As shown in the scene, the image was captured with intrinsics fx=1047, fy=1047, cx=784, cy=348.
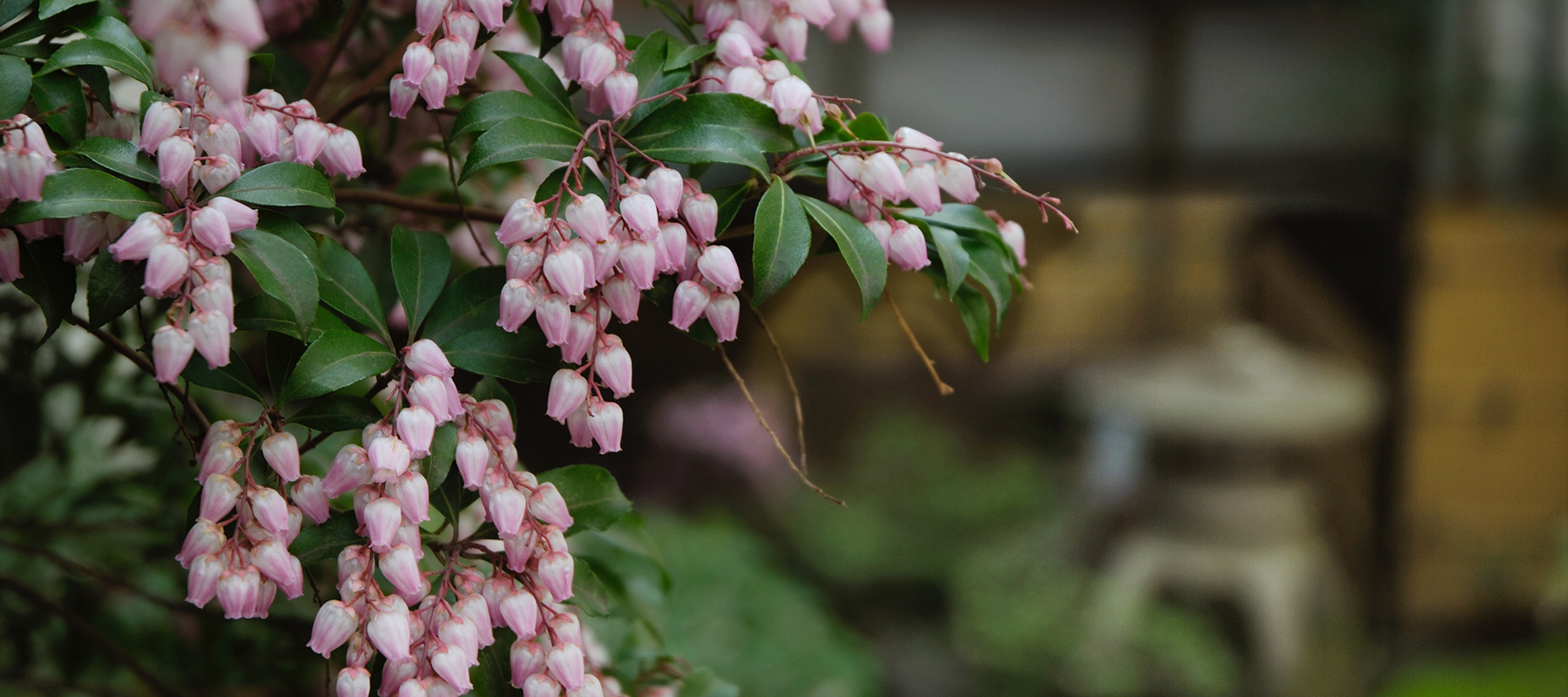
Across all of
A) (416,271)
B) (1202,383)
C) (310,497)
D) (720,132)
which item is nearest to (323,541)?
(310,497)

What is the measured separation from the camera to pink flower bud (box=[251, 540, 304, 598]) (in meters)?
0.38

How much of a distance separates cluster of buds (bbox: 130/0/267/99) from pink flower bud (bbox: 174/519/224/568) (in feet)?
0.54

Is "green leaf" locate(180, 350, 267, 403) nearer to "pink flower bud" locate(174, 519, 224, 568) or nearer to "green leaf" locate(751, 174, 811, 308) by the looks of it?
"pink flower bud" locate(174, 519, 224, 568)

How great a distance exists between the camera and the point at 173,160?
0.37 meters

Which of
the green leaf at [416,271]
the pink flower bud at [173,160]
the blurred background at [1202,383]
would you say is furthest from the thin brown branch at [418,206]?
the blurred background at [1202,383]

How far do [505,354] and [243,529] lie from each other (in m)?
0.12

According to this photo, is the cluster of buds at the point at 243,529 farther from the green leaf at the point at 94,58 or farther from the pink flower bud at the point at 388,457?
the green leaf at the point at 94,58

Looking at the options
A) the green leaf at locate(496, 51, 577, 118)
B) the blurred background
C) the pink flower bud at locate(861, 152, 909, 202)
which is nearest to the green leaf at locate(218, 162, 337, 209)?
the green leaf at locate(496, 51, 577, 118)

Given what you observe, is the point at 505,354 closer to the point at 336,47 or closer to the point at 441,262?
the point at 441,262

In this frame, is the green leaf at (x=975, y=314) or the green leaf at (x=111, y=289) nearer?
the green leaf at (x=111, y=289)

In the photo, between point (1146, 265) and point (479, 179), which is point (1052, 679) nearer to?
point (1146, 265)

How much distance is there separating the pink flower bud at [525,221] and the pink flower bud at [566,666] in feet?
0.54

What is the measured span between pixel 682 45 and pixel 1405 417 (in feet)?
7.99

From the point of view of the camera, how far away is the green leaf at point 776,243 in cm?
41
